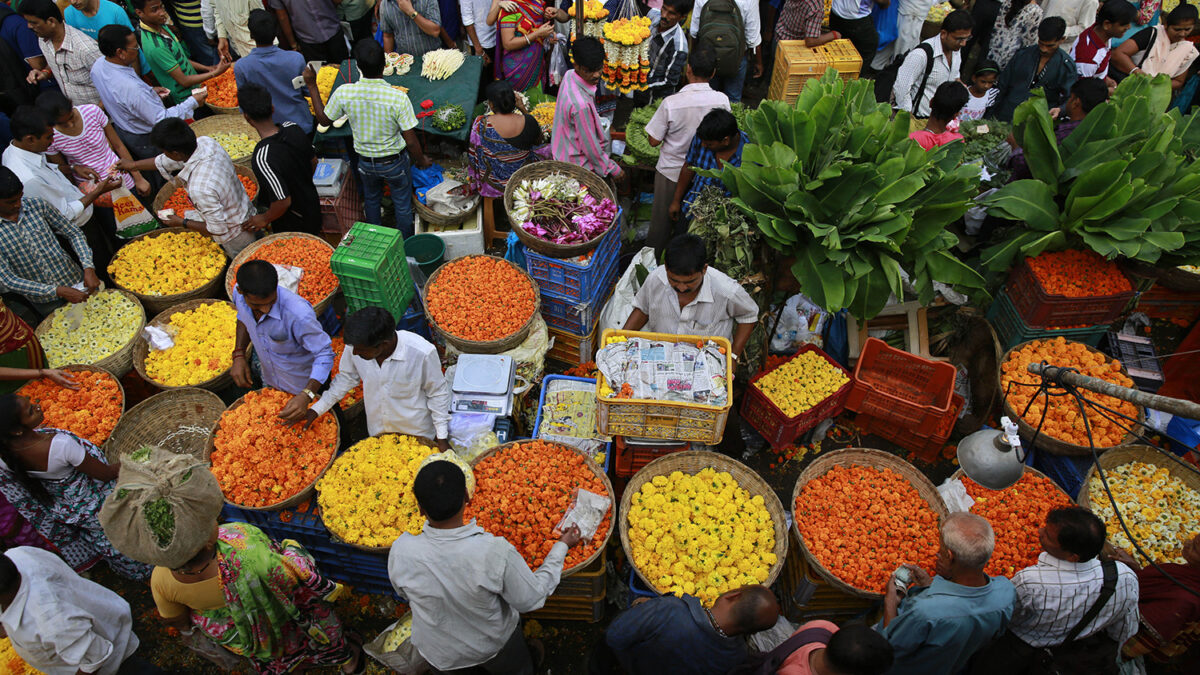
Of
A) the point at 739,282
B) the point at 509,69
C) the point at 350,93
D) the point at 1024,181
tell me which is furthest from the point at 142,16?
the point at 1024,181

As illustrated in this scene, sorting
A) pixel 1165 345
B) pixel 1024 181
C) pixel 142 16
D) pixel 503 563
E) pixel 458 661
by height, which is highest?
pixel 142 16

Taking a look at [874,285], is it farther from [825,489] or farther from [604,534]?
[604,534]

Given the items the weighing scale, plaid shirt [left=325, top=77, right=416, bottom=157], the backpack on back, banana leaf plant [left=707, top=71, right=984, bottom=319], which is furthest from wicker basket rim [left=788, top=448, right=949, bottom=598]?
the backpack on back

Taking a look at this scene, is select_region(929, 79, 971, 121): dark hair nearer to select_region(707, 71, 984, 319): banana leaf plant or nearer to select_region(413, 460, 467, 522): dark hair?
select_region(707, 71, 984, 319): banana leaf plant

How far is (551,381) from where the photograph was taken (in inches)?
216

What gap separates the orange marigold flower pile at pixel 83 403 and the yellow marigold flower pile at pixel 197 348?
32 cm

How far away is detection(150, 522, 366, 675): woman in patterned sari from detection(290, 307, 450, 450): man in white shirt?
3.58 feet

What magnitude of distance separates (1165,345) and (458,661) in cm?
725

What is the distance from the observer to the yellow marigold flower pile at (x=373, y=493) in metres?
4.27

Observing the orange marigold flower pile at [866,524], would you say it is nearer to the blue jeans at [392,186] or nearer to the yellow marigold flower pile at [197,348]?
the yellow marigold flower pile at [197,348]

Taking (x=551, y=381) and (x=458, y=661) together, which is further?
(x=551, y=381)

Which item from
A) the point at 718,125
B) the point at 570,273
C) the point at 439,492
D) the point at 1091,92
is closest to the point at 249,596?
the point at 439,492

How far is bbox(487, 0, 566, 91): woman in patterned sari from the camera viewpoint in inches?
319

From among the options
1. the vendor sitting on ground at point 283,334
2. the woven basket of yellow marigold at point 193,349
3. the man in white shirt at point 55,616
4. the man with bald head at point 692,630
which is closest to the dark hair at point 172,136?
the woven basket of yellow marigold at point 193,349
